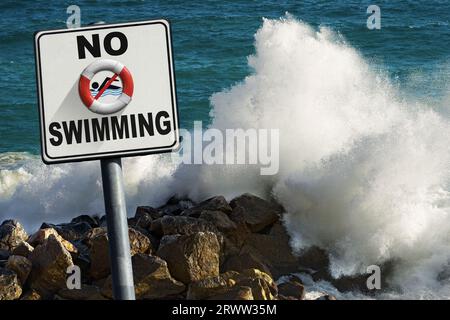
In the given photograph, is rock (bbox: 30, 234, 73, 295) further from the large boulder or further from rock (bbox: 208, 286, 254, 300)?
rock (bbox: 208, 286, 254, 300)

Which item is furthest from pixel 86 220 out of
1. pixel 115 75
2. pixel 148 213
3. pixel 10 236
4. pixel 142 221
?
pixel 115 75

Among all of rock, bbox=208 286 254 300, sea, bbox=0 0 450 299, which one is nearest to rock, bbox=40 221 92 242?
sea, bbox=0 0 450 299

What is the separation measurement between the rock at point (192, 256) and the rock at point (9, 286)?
138 centimetres

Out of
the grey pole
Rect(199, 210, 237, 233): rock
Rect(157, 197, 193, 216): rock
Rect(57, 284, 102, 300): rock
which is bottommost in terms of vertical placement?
Rect(157, 197, 193, 216): rock

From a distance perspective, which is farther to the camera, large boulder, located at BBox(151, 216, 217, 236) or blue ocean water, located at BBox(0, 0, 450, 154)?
A: blue ocean water, located at BBox(0, 0, 450, 154)

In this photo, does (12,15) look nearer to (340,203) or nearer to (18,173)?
(18,173)

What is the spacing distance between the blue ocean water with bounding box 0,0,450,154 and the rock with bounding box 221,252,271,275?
30.4ft

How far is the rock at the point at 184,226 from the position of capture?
8.92m

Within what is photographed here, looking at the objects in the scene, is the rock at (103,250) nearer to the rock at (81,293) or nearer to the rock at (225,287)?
the rock at (81,293)

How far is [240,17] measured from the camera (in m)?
27.4

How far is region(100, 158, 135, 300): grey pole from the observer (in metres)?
2.01

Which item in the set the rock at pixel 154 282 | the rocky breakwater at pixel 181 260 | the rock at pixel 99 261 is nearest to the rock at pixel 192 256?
the rocky breakwater at pixel 181 260

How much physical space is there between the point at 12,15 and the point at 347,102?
1913cm

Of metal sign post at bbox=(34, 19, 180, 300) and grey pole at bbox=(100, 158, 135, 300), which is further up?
metal sign post at bbox=(34, 19, 180, 300)
